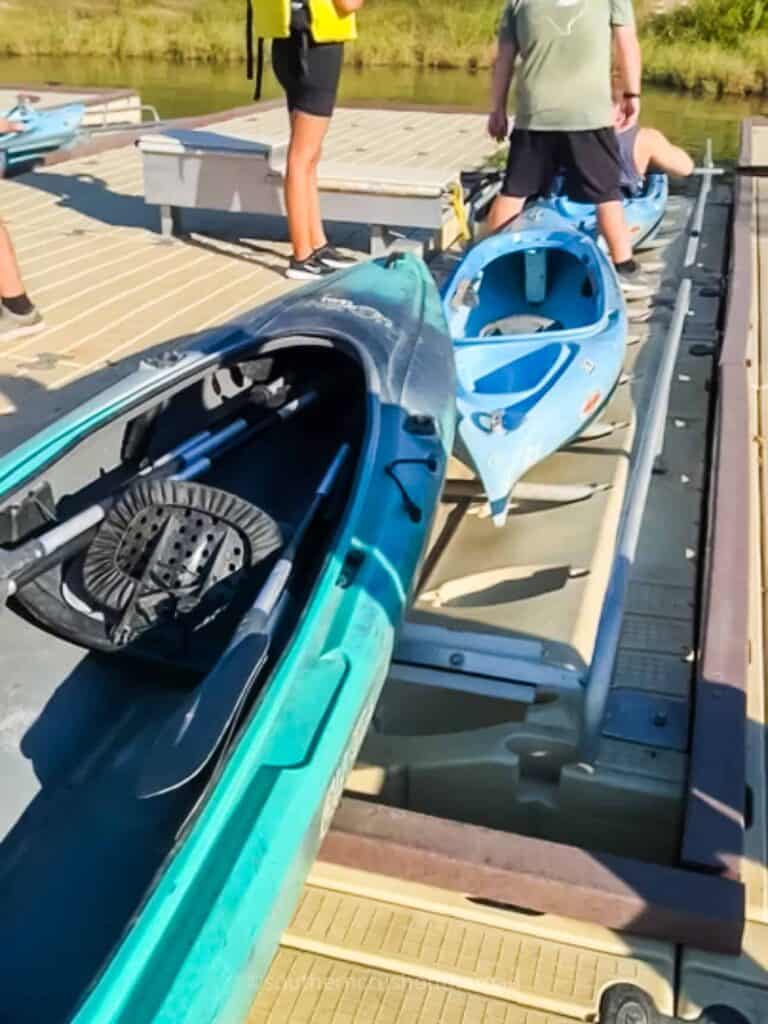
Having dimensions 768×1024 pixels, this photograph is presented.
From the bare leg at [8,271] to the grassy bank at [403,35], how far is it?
14.9m

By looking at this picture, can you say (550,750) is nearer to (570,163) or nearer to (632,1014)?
(632,1014)

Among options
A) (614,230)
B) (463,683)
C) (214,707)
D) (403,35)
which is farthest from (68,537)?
(403,35)

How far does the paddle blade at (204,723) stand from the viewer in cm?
182

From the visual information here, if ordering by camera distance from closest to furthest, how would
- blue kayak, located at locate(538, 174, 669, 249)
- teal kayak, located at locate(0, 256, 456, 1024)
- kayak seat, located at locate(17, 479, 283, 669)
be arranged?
teal kayak, located at locate(0, 256, 456, 1024) < kayak seat, located at locate(17, 479, 283, 669) < blue kayak, located at locate(538, 174, 669, 249)

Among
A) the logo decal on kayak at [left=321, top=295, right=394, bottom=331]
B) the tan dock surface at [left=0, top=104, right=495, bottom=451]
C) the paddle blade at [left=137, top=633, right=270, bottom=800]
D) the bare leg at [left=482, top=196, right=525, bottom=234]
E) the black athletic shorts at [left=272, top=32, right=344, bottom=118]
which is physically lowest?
the tan dock surface at [left=0, top=104, right=495, bottom=451]

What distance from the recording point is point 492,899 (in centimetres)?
212

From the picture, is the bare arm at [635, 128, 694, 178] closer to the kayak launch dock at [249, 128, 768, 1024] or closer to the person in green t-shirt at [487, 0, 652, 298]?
the person in green t-shirt at [487, 0, 652, 298]

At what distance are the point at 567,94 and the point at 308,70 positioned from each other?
3.40ft

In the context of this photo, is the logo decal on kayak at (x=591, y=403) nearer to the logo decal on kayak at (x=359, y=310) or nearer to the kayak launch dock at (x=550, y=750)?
the kayak launch dock at (x=550, y=750)

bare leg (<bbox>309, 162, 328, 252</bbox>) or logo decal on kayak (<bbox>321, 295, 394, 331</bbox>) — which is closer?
logo decal on kayak (<bbox>321, 295, 394, 331</bbox>)

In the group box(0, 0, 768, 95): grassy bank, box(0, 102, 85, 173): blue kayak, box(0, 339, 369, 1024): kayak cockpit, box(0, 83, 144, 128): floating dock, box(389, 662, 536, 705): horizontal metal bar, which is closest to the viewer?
box(0, 339, 369, 1024): kayak cockpit

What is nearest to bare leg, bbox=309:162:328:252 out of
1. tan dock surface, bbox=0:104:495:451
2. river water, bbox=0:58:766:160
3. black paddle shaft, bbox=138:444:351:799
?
tan dock surface, bbox=0:104:495:451

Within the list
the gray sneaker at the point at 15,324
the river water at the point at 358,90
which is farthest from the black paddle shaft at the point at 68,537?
the river water at the point at 358,90

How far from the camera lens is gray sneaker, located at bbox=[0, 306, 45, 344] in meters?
4.62
